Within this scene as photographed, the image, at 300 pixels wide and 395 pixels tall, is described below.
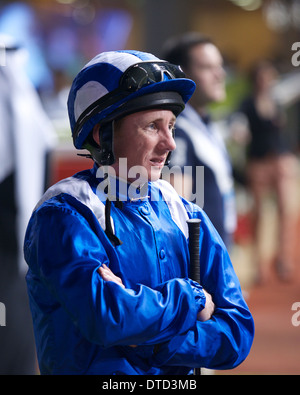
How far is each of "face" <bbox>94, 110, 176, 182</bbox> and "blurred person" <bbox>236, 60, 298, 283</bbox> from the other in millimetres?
4503

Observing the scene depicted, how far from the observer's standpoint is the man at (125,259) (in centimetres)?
118

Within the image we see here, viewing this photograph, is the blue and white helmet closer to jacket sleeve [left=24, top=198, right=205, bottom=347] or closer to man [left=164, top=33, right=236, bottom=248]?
jacket sleeve [left=24, top=198, right=205, bottom=347]

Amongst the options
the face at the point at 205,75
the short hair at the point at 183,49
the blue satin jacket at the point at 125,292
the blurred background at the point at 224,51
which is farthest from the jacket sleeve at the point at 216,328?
the blurred background at the point at 224,51

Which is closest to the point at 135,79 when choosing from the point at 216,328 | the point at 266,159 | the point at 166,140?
the point at 166,140

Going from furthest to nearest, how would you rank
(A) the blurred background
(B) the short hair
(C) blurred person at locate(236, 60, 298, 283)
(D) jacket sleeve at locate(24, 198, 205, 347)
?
(C) blurred person at locate(236, 60, 298, 283) → (A) the blurred background → (B) the short hair → (D) jacket sleeve at locate(24, 198, 205, 347)

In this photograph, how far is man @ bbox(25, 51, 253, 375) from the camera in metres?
1.18

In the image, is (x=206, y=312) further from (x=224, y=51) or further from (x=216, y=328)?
(x=224, y=51)

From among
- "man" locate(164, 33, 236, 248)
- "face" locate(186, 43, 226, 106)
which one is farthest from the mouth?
"face" locate(186, 43, 226, 106)

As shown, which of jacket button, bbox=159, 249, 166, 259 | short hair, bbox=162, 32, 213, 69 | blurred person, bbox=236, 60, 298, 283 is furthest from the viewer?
blurred person, bbox=236, 60, 298, 283

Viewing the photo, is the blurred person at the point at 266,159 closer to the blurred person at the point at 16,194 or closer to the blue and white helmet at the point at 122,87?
the blurred person at the point at 16,194

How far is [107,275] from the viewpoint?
1.19 meters

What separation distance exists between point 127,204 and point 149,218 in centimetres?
5
